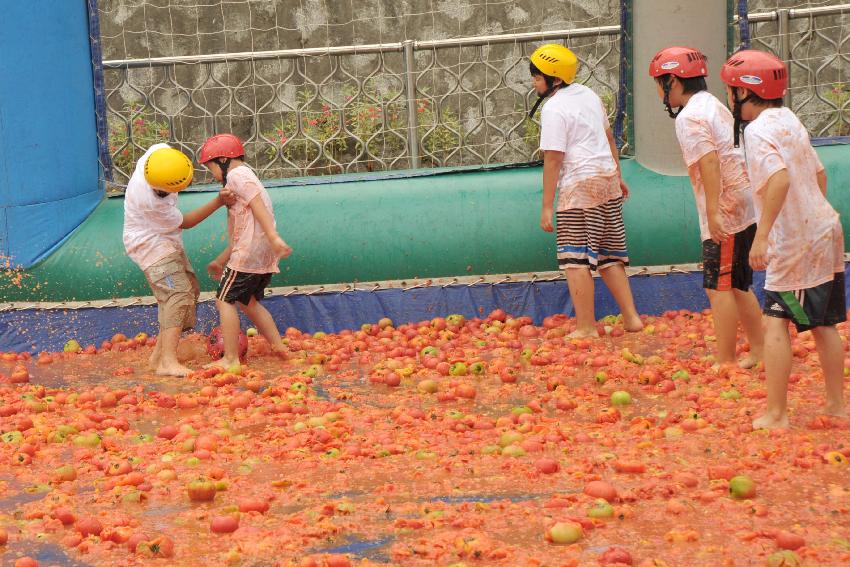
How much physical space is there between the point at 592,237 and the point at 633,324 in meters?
0.63

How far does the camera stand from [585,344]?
23.0ft

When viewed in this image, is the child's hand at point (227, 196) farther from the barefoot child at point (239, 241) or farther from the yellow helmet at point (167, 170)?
the yellow helmet at point (167, 170)

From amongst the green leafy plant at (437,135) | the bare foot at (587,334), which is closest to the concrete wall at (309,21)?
the green leafy plant at (437,135)

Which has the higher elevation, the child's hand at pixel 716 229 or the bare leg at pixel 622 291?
the child's hand at pixel 716 229

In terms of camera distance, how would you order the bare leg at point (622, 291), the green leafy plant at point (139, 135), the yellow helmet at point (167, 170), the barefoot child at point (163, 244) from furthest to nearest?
the green leafy plant at point (139, 135) < the bare leg at point (622, 291) < the barefoot child at point (163, 244) < the yellow helmet at point (167, 170)

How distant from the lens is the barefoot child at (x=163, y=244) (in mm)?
6988

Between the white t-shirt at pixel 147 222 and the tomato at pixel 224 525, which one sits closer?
the tomato at pixel 224 525

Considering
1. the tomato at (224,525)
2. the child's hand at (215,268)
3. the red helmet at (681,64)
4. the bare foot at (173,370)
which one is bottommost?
the bare foot at (173,370)

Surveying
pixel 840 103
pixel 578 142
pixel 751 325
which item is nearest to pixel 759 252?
pixel 751 325

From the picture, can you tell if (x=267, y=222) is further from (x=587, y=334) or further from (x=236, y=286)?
(x=587, y=334)

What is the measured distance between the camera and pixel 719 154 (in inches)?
234

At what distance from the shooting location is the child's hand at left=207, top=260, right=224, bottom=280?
7.37 meters

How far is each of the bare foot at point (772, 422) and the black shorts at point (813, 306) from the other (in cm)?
41

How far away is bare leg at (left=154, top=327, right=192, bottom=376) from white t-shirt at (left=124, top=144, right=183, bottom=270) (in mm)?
447
